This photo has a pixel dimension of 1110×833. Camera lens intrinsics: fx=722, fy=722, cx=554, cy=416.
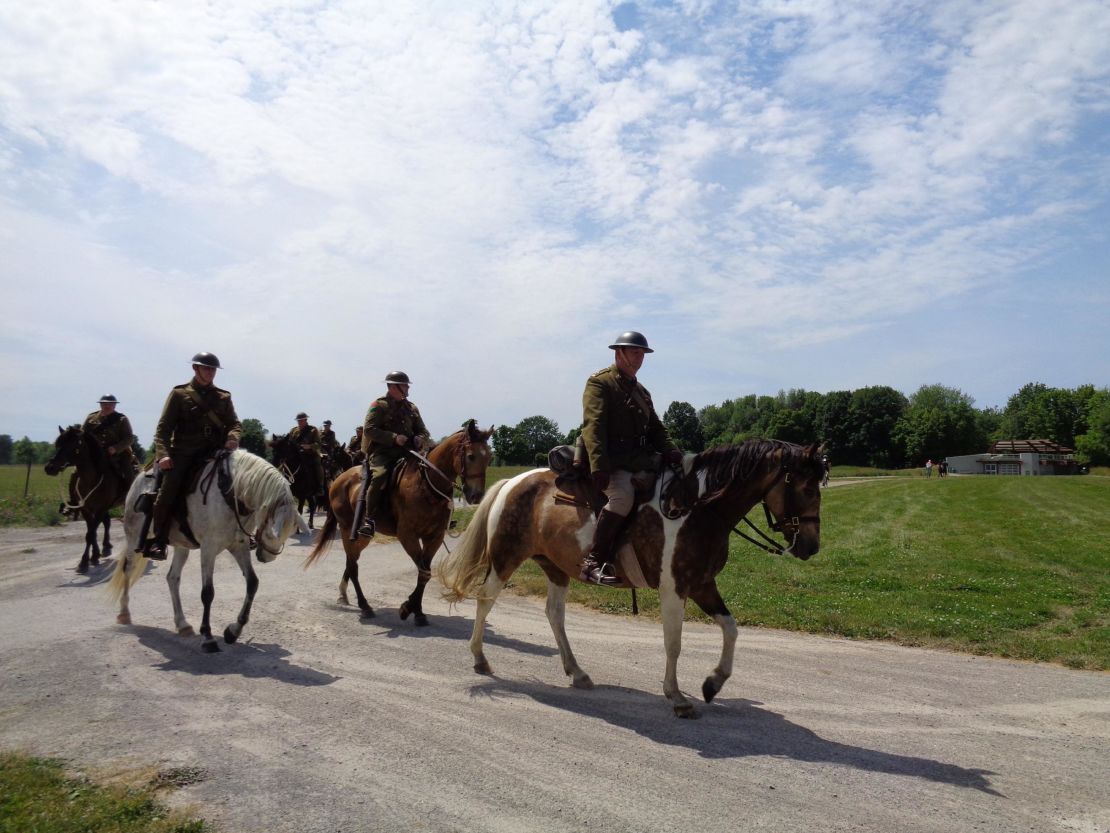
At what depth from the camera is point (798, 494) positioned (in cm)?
643

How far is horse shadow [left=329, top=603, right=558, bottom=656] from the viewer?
30.6 ft

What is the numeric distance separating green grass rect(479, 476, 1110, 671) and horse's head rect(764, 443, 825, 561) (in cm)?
460

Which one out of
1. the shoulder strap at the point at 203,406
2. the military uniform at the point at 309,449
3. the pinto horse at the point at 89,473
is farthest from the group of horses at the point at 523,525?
the military uniform at the point at 309,449

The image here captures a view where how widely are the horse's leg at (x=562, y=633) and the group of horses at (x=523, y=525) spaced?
17 mm

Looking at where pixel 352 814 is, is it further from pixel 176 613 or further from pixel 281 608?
pixel 281 608

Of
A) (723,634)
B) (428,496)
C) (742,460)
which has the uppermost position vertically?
(742,460)

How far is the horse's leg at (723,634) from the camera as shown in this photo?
6754mm

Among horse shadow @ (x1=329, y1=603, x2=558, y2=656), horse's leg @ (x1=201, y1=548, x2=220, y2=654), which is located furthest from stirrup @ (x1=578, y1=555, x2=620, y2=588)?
horse's leg @ (x1=201, y1=548, x2=220, y2=654)

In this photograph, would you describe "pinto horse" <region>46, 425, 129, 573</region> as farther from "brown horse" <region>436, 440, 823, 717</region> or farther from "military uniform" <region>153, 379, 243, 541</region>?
"brown horse" <region>436, 440, 823, 717</region>

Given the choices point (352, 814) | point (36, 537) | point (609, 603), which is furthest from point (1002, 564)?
point (36, 537)

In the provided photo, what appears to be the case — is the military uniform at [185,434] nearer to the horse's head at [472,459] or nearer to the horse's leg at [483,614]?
the horse's head at [472,459]

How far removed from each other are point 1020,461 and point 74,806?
10308 cm

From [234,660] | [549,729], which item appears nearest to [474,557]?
[549,729]

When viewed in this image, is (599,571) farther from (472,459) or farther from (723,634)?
(472,459)
